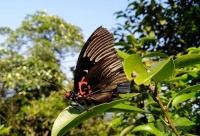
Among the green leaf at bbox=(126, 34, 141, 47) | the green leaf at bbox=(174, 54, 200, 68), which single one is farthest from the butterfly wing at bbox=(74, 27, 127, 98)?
the green leaf at bbox=(126, 34, 141, 47)

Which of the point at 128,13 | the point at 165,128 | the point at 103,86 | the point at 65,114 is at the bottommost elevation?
the point at 165,128

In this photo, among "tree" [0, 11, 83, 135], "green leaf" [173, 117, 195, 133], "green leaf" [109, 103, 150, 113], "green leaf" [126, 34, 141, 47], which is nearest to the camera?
"green leaf" [109, 103, 150, 113]

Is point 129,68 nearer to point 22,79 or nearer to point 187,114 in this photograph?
point 187,114

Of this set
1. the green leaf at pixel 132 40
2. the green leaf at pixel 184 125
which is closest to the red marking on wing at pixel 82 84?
the green leaf at pixel 184 125

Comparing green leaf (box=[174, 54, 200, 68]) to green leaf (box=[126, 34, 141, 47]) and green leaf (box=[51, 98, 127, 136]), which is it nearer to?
green leaf (box=[51, 98, 127, 136])

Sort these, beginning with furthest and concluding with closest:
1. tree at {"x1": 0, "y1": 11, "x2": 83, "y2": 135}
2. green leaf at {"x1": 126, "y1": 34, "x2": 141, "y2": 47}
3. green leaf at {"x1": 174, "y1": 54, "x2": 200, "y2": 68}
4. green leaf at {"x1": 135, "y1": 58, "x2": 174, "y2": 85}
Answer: tree at {"x1": 0, "y1": 11, "x2": 83, "y2": 135} → green leaf at {"x1": 126, "y1": 34, "x2": 141, "y2": 47} → green leaf at {"x1": 174, "y1": 54, "x2": 200, "y2": 68} → green leaf at {"x1": 135, "y1": 58, "x2": 174, "y2": 85}

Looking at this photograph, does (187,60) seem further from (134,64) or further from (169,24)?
(169,24)

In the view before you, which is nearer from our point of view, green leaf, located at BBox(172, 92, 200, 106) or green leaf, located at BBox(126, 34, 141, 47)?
green leaf, located at BBox(172, 92, 200, 106)

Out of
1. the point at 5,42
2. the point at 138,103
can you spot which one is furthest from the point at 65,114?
the point at 5,42
